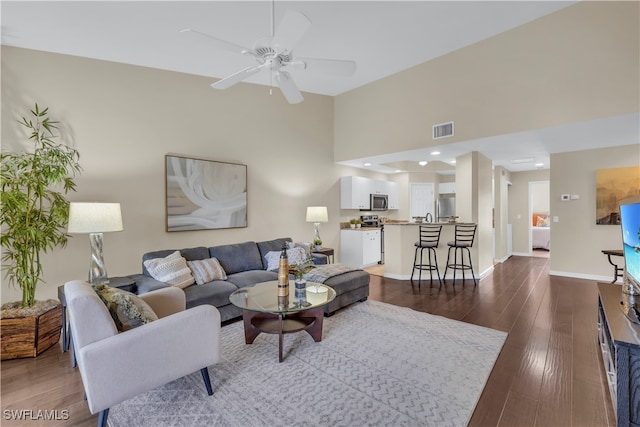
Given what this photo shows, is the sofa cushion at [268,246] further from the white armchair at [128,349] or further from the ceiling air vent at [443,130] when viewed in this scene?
the ceiling air vent at [443,130]

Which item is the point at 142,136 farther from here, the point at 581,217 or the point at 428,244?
the point at 581,217

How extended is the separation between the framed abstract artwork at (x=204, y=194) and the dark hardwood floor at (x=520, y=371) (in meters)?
1.96

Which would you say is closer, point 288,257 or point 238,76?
point 238,76

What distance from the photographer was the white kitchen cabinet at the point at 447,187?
834 centimetres

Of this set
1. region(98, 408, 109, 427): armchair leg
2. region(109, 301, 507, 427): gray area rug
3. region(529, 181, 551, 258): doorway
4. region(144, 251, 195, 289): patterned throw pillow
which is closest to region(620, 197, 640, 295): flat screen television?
region(109, 301, 507, 427): gray area rug

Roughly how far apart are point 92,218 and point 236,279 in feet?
5.48

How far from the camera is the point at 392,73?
5.24 m

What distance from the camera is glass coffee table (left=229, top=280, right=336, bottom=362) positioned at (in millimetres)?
2527

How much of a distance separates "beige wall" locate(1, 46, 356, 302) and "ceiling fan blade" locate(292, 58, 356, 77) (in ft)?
8.01

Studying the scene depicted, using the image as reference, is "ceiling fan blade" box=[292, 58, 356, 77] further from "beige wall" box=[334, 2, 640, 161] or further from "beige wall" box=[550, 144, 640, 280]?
"beige wall" box=[550, 144, 640, 280]

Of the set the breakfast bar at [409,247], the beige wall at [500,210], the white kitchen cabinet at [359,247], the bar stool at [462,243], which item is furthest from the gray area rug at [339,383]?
the beige wall at [500,210]

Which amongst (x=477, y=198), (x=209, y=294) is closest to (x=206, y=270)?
(x=209, y=294)

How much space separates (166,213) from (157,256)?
726mm

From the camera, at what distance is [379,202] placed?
7.23 m
